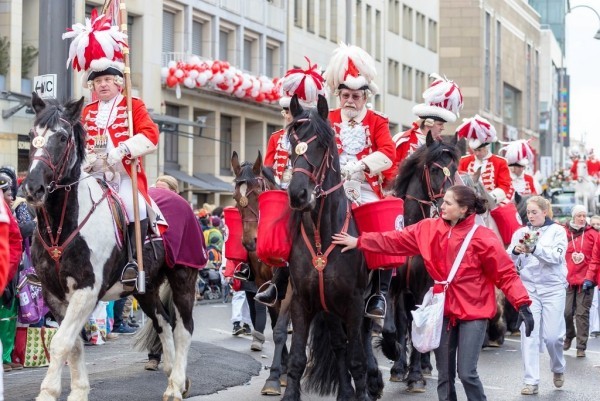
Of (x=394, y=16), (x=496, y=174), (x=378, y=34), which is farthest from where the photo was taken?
(x=394, y=16)

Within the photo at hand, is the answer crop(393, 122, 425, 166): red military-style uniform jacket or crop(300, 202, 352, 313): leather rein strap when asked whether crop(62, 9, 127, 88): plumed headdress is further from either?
crop(393, 122, 425, 166): red military-style uniform jacket

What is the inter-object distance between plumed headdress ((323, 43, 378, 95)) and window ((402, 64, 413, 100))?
2381 inches

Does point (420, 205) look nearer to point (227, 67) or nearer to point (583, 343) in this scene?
point (583, 343)

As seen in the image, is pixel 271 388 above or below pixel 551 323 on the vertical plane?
below

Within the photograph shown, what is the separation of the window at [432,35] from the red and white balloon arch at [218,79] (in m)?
30.4

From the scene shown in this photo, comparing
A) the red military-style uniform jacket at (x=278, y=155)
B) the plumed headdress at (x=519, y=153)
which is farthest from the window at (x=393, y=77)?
the red military-style uniform jacket at (x=278, y=155)

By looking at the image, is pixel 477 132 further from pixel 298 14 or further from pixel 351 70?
pixel 298 14

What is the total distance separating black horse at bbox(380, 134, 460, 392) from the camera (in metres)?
13.2

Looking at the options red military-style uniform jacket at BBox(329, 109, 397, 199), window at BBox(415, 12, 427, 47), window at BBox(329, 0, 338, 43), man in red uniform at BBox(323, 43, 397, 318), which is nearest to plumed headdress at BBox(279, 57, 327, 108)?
man in red uniform at BBox(323, 43, 397, 318)

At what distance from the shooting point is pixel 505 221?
17016 mm

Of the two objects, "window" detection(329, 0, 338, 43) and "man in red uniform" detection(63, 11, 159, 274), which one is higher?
"window" detection(329, 0, 338, 43)

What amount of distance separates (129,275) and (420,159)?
12.2 feet

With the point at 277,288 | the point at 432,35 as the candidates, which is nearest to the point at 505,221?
the point at 277,288

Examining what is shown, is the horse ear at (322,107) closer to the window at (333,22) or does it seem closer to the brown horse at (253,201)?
the brown horse at (253,201)
